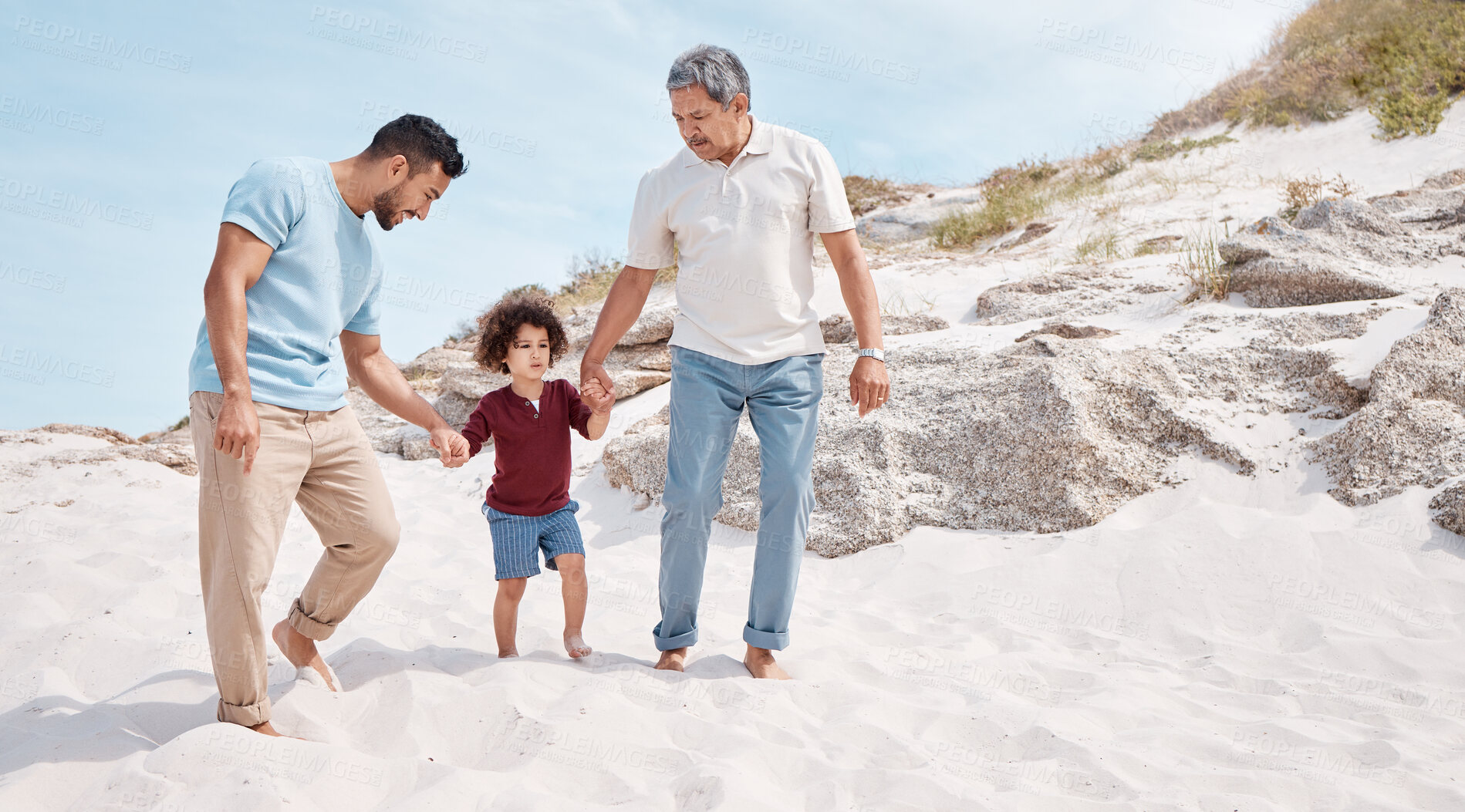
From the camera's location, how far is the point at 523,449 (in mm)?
3291

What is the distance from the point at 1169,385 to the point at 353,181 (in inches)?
162

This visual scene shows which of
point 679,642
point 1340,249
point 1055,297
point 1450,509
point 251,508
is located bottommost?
point 679,642

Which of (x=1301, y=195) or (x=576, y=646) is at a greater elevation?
(x=1301, y=195)

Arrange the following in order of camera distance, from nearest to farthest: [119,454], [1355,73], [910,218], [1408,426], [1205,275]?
[1408,426], [1205,275], [119,454], [1355,73], [910,218]

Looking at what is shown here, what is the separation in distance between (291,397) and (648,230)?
1.34m

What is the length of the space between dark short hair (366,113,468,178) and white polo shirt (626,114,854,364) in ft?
2.70

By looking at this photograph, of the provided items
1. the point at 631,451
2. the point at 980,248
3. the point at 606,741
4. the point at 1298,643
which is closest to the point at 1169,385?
the point at 1298,643

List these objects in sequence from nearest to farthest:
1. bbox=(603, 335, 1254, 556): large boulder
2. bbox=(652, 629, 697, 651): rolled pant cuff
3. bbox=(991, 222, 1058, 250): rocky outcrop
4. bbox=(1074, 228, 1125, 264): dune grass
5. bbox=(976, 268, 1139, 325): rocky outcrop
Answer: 1. bbox=(652, 629, 697, 651): rolled pant cuff
2. bbox=(603, 335, 1254, 556): large boulder
3. bbox=(976, 268, 1139, 325): rocky outcrop
4. bbox=(1074, 228, 1125, 264): dune grass
5. bbox=(991, 222, 1058, 250): rocky outcrop

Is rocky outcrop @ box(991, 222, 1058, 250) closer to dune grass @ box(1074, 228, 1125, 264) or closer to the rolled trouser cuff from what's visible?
dune grass @ box(1074, 228, 1125, 264)

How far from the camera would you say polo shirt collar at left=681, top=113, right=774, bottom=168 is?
120 inches

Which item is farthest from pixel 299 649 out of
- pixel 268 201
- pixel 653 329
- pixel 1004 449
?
pixel 653 329

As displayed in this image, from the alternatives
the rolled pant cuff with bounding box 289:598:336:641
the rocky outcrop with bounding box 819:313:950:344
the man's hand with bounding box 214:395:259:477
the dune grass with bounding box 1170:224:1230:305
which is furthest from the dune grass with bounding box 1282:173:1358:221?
the man's hand with bounding box 214:395:259:477

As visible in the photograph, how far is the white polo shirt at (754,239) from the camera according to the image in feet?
9.90

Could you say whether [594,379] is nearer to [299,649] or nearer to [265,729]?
[299,649]
